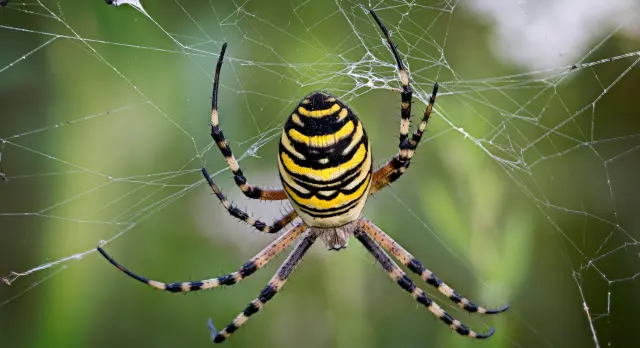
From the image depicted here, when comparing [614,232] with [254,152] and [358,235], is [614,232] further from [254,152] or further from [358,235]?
[254,152]

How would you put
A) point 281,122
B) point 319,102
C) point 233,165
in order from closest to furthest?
point 319,102 → point 233,165 → point 281,122

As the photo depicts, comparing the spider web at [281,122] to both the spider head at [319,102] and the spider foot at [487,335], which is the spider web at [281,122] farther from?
the spider head at [319,102]

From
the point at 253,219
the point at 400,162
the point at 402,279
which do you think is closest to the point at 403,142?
the point at 400,162

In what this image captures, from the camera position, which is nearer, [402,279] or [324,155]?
[324,155]

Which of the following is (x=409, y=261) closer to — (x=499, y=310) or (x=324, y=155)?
(x=499, y=310)

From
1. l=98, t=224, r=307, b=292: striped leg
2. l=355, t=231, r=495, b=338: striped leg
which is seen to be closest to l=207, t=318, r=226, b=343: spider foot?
l=98, t=224, r=307, b=292: striped leg

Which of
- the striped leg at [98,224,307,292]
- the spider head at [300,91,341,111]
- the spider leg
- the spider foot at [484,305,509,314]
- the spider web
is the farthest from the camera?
the spider web

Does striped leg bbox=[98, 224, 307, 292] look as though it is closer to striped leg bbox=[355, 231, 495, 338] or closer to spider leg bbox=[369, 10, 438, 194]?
striped leg bbox=[355, 231, 495, 338]
